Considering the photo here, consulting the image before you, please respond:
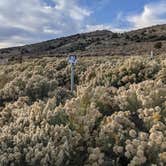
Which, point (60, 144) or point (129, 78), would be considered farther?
point (129, 78)

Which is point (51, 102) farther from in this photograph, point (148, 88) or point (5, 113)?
point (148, 88)

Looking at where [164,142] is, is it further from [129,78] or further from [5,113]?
[129,78]

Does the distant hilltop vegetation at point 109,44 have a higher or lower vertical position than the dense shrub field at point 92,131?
higher

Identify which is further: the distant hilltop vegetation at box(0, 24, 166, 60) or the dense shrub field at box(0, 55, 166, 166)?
the distant hilltop vegetation at box(0, 24, 166, 60)

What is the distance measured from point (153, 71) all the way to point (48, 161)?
1052cm

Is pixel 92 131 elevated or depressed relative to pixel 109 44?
depressed

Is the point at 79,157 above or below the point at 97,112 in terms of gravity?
below

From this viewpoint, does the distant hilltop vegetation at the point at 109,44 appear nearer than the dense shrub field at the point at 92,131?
No

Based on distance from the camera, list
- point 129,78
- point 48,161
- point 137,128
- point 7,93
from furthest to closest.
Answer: point 129,78 < point 7,93 < point 137,128 < point 48,161

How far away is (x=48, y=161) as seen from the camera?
8500 mm

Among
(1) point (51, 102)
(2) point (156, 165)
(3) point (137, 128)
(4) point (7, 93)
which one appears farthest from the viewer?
(4) point (7, 93)

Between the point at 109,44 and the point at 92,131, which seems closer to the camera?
the point at 92,131

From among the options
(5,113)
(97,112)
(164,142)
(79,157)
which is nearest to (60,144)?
(79,157)

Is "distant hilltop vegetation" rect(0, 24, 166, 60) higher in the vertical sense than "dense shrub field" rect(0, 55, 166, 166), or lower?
higher
